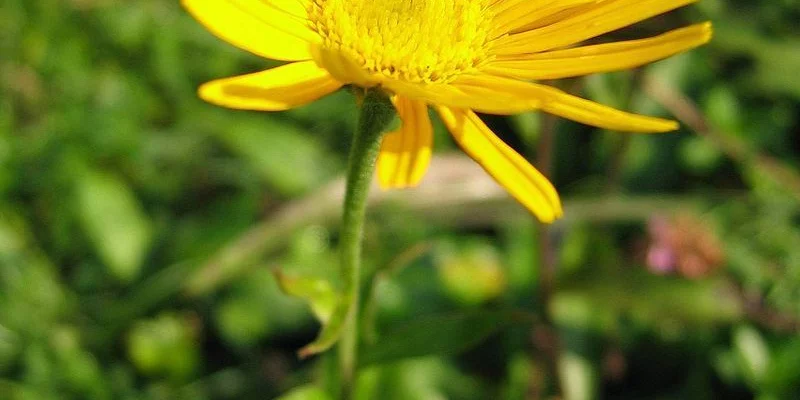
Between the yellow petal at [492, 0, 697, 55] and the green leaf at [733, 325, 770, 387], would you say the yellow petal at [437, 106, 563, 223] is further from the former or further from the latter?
the green leaf at [733, 325, 770, 387]

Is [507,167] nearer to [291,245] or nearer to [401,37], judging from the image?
[401,37]

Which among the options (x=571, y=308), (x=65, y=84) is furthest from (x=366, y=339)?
(x=65, y=84)

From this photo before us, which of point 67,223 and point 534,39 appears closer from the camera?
point 534,39

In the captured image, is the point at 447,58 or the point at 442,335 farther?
the point at 442,335

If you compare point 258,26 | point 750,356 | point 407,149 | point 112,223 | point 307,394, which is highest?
point 258,26

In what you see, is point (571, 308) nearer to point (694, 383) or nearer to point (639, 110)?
point (694, 383)

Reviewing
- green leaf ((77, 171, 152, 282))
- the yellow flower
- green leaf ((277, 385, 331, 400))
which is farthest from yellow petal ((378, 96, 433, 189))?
green leaf ((77, 171, 152, 282))

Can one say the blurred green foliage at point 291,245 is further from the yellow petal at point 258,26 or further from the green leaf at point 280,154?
the yellow petal at point 258,26

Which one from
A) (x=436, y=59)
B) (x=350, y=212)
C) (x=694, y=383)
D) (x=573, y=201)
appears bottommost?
(x=694, y=383)

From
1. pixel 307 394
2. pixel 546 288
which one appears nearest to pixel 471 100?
pixel 307 394
